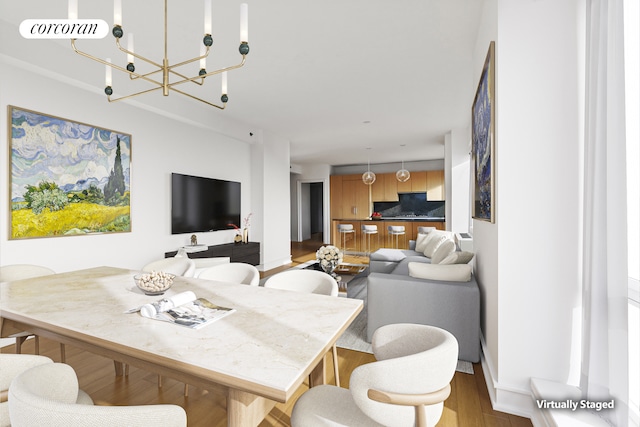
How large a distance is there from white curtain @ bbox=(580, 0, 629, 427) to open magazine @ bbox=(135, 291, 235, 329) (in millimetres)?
1664

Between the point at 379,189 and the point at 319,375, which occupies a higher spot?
the point at 379,189

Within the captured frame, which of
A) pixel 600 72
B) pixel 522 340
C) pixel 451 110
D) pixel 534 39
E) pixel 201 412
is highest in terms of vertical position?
pixel 451 110

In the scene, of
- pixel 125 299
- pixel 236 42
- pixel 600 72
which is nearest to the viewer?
pixel 600 72

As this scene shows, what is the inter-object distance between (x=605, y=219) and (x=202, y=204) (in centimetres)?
465

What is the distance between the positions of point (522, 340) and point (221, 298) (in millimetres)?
1698

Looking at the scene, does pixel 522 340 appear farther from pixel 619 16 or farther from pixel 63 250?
pixel 63 250

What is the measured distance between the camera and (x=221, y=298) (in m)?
1.65

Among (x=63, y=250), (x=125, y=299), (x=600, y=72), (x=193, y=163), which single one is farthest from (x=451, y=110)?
(x=63, y=250)

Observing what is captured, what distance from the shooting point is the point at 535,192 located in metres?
1.72

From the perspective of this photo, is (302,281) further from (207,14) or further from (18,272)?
(18,272)

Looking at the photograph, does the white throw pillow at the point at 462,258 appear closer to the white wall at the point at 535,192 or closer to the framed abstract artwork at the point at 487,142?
the framed abstract artwork at the point at 487,142

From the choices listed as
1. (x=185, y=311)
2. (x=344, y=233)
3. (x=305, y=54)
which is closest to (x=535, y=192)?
(x=185, y=311)

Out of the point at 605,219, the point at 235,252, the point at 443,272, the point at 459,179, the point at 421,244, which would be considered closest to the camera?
the point at 605,219

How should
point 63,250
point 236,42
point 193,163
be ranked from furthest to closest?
point 193,163 < point 63,250 < point 236,42
